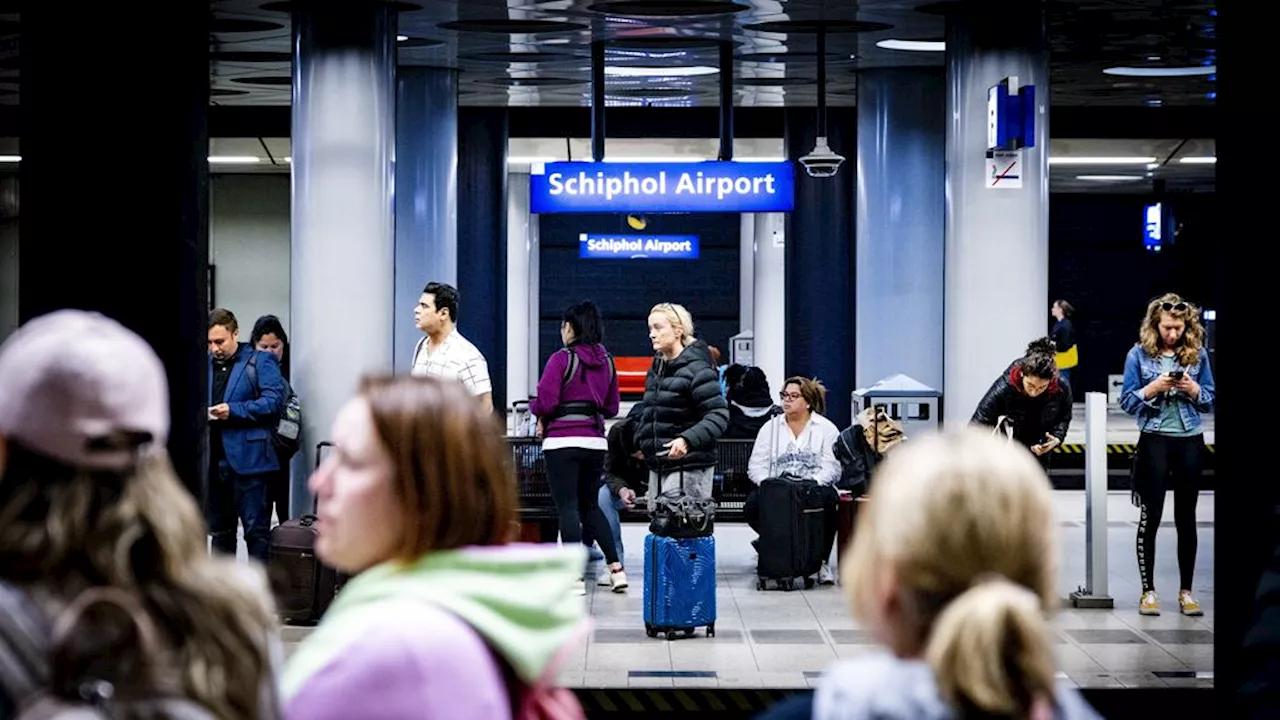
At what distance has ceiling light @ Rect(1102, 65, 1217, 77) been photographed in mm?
16953

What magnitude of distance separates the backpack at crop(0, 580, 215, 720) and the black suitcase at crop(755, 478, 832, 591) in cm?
906

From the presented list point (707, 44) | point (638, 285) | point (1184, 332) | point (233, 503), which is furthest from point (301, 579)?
point (638, 285)

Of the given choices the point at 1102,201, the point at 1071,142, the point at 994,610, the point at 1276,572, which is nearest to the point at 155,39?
the point at 1276,572

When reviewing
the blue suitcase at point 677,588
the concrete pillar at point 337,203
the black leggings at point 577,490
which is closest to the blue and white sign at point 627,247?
the concrete pillar at point 337,203

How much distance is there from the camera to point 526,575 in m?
2.22

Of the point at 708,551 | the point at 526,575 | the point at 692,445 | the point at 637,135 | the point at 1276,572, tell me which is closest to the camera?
the point at 526,575

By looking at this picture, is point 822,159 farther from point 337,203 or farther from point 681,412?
point 681,412

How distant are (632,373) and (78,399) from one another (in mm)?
36726

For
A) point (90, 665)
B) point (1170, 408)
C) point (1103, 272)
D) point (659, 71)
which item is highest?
point (659, 71)

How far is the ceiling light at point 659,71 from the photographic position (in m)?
17.4

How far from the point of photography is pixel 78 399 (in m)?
2.03

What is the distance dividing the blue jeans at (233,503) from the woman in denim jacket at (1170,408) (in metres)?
4.50

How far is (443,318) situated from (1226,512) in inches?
192

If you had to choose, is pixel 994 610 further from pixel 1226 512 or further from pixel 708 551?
pixel 708 551
